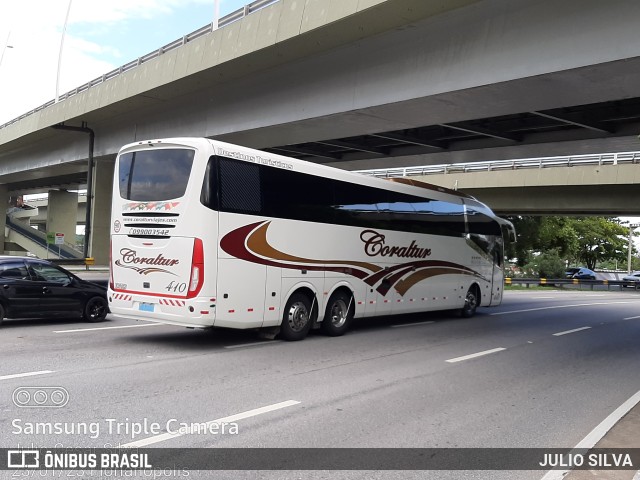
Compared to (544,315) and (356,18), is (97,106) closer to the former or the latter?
(356,18)

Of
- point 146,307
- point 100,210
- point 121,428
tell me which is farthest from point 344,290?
point 100,210

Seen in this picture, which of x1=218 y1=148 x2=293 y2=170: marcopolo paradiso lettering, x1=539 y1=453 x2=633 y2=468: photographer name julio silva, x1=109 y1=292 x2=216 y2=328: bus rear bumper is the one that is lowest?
x1=539 y1=453 x2=633 y2=468: photographer name julio silva

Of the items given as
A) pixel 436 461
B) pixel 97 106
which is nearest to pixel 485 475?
pixel 436 461

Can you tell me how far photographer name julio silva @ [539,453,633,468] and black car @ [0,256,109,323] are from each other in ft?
34.0

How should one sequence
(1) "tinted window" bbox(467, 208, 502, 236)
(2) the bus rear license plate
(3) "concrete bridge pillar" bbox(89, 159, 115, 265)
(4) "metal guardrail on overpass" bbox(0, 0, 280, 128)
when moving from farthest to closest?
(3) "concrete bridge pillar" bbox(89, 159, 115, 265) < (1) "tinted window" bbox(467, 208, 502, 236) < (4) "metal guardrail on overpass" bbox(0, 0, 280, 128) < (2) the bus rear license plate

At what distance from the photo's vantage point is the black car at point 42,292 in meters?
11.8

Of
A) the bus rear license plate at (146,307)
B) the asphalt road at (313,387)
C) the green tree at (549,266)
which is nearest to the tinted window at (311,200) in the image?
the bus rear license plate at (146,307)

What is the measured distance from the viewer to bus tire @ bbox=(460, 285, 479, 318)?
18.0 meters

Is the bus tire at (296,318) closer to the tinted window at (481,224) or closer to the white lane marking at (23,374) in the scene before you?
the white lane marking at (23,374)

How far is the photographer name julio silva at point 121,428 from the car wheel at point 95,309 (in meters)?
7.84

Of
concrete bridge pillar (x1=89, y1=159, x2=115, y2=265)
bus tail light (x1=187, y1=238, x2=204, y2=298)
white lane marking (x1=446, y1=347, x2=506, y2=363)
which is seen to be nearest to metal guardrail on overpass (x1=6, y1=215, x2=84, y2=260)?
concrete bridge pillar (x1=89, y1=159, x2=115, y2=265)

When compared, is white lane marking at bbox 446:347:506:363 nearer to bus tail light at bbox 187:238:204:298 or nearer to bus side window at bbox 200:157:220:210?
bus tail light at bbox 187:238:204:298

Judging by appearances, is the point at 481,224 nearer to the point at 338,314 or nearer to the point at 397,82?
the point at 397,82

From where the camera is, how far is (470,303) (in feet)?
59.7
